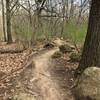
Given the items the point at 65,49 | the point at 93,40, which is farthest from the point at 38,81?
the point at 65,49

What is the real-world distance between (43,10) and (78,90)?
45.4ft

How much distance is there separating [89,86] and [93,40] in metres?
1.41

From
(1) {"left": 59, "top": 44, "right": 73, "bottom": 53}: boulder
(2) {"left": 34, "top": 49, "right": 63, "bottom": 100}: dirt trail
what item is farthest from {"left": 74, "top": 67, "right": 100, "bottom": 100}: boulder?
(1) {"left": 59, "top": 44, "right": 73, "bottom": 53}: boulder

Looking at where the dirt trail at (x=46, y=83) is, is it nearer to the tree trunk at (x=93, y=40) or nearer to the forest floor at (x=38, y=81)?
the forest floor at (x=38, y=81)

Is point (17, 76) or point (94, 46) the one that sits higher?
point (94, 46)

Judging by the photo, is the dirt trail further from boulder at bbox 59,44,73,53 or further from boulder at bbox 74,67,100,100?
boulder at bbox 59,44,73,53

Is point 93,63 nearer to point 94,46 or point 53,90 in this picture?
point 94,46

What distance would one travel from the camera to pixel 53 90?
19.2 ft

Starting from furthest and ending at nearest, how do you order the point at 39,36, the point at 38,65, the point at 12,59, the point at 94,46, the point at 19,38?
the point at 39,36 → the point at 19,38 → the point at 12,59 → the point at 38,65 → the point at 94,46

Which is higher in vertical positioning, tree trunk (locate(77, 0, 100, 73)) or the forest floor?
tree trunk (locate(77, 0, 100, 73))

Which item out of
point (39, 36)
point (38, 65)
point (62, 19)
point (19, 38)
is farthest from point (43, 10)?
point (38, 65)

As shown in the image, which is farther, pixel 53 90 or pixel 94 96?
pixel 53 90

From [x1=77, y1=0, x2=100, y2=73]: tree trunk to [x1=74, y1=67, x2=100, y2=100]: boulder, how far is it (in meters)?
0.63

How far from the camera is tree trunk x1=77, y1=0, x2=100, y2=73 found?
6.23 meters
